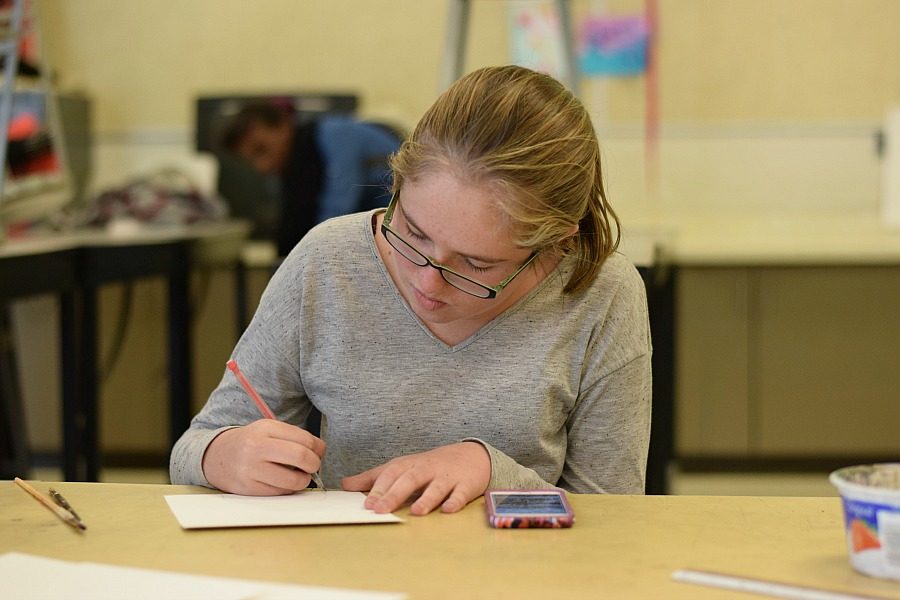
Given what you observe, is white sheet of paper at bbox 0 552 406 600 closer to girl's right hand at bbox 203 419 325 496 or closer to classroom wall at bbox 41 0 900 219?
girl's right hand at bbox 203 419 325 496

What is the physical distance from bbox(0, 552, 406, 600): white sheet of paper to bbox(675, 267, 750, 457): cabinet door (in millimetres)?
2682

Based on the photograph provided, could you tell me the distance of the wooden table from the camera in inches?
31.7

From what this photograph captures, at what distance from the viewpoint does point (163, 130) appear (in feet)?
13.5

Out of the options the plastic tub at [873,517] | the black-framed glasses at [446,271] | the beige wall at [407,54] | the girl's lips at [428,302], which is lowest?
the plastic tub at [873,517]

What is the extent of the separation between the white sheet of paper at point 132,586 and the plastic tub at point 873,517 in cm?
32

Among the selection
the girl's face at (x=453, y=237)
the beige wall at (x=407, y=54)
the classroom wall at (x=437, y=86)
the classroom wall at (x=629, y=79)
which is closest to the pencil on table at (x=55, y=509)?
the girl's face at (x=453, y=237)

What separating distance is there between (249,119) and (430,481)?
2.87 metres

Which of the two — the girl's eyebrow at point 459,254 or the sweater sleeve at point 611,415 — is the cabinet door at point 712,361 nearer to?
the sweater sleeve at point 611,415

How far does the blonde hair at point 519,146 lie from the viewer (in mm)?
1065

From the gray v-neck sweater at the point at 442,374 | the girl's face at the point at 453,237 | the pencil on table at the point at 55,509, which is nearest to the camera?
the pencil on table at the point at 55,509

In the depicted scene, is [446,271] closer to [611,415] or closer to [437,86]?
[611,415]

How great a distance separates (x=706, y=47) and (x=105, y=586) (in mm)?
3404

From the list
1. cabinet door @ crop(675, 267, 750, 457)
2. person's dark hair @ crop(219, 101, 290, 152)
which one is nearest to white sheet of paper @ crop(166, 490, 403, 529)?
cabinet door @ crop(675, 267, 750, 457)

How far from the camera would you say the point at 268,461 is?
1.03 metres
